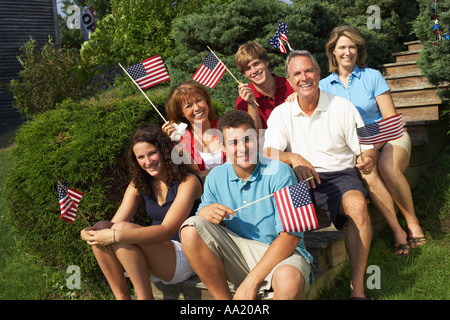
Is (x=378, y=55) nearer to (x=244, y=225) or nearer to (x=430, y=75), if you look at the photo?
(x=430, y=75)

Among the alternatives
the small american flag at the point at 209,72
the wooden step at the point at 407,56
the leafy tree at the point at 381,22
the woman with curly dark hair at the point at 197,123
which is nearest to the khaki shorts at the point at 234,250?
the woman with curly dark hair at the point at 197,123

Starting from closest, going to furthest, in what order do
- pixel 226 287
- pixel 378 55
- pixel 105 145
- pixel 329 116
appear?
1. pixel 226 287
2. pixel 329 116
3. pixel 105 145
4. pixel 378 55

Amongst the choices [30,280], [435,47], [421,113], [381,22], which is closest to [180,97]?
[30,280]

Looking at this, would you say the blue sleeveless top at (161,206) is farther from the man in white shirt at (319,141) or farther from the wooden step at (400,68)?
the wooden step at (400,68)

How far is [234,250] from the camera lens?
8.57 ft

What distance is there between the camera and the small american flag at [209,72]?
13.1 ft

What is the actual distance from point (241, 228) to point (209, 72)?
5.81ft

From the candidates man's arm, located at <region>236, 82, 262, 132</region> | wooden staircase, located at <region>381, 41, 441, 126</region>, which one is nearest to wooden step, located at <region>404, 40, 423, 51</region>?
wooden staircase, located at <region>381, 41, 441, 126</region>

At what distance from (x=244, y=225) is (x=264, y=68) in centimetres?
170

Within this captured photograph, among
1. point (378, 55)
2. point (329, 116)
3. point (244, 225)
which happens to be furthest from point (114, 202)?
point (378, 55)

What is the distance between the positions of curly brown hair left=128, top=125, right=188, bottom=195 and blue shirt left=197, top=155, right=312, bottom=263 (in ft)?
0.97

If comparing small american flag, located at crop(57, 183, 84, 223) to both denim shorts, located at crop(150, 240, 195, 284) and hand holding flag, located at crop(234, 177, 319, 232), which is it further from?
hand holding flag, located at crop(234, 177, 319, 232)

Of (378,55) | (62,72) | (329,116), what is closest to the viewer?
(329,116)

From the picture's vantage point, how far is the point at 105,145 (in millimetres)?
3375
